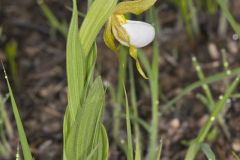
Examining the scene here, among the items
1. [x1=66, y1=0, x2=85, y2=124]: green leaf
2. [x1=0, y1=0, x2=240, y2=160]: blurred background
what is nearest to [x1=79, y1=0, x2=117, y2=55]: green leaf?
[x1=66, y1=0, x2=85, y2=124]: green leaf

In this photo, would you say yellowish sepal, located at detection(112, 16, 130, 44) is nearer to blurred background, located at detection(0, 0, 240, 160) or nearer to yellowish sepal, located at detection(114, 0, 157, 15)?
yellowish sepal, located at detection(114, 0, 157, 15)

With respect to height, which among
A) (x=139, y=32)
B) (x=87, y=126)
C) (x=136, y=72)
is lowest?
(x=136, y=72)

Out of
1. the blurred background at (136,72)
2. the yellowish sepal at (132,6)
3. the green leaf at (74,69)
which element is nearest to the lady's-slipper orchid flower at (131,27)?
the yellowish sepal at (132,6)

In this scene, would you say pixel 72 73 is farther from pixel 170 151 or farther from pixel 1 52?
pixel 1 52

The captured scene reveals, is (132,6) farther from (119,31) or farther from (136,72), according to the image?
(136,72)

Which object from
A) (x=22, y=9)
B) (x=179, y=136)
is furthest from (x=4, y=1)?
(x=179, y=136)

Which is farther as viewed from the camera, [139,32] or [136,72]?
[136,72]

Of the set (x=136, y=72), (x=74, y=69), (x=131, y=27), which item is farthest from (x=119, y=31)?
(x=136, y=72)
